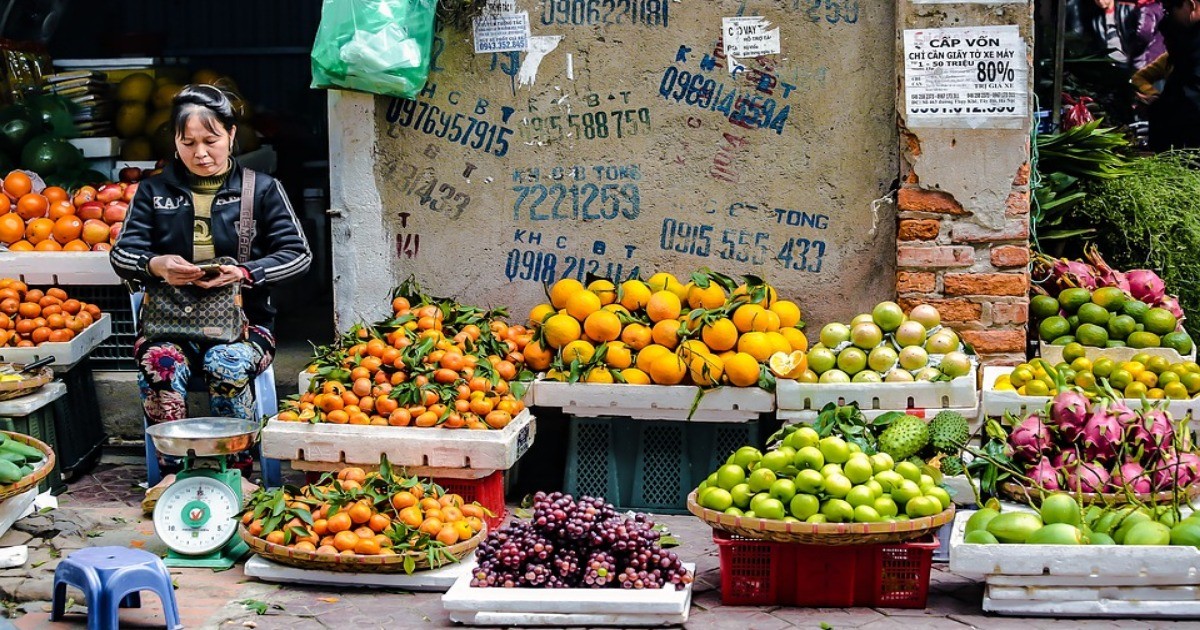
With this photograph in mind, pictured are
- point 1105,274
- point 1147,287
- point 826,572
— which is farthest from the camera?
point 1105,274

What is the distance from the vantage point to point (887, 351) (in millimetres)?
6367

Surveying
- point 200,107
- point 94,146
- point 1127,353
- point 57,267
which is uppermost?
point 200,107

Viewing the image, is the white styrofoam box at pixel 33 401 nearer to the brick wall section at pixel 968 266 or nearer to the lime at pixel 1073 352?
the brick wall section at pixel 968 266

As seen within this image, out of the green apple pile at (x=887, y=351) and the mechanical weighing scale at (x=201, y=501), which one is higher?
the green apple pile at (x=887, y=351)

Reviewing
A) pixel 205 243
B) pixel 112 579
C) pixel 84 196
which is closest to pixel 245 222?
pixel 205 243

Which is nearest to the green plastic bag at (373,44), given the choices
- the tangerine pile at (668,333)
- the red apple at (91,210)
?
the tangerine pile at (668,333)

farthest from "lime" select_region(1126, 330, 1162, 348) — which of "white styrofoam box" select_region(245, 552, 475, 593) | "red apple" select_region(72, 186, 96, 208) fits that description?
"red apple" select_region(72, 186, 96, 208)

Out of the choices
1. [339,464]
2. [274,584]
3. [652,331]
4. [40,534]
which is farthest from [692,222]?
[40,534]

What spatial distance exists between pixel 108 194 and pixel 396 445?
106 inches

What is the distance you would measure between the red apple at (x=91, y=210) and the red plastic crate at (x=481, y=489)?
8.91ft

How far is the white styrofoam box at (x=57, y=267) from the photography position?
7.39 m

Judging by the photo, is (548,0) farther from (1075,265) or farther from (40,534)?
(40,534)

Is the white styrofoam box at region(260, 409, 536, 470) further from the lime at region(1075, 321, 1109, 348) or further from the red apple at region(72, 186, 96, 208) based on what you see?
the lime at region(1075, 321, 1109, 348)

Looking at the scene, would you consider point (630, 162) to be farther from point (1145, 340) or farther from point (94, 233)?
→ point (94, 233)
